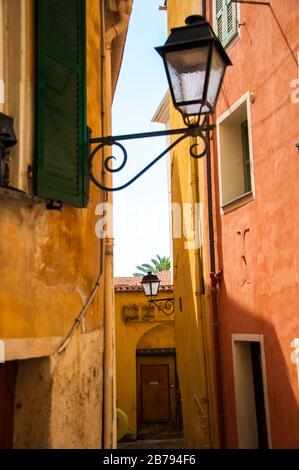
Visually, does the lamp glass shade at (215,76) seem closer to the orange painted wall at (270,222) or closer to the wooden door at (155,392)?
the orange painted wall at (270,222)

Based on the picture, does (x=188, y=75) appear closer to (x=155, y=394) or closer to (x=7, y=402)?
(x=7, y=402)

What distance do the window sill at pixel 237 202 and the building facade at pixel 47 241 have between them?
389 centimetres

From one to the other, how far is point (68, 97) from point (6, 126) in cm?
79

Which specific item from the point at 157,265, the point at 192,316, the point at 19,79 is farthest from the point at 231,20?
the point at 157,265

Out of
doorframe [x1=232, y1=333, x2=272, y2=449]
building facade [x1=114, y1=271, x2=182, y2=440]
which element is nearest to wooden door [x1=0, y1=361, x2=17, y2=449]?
doorframe [x1=232, y1=333, x2=272, y2=449]

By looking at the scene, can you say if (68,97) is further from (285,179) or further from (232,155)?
(232,155)

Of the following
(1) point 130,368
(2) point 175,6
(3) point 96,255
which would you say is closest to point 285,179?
(3) point 96,255

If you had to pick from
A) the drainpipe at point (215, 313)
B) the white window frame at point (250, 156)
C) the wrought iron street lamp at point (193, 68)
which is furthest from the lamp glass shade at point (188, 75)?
the drainpipe at point (215, 313)

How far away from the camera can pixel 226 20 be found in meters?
9.26

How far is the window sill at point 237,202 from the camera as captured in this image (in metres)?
8.12

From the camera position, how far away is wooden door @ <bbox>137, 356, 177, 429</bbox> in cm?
1966

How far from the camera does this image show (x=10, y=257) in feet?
12.2

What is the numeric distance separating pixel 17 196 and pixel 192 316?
319 inches

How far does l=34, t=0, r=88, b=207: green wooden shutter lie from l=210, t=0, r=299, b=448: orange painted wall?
328 centimetres
